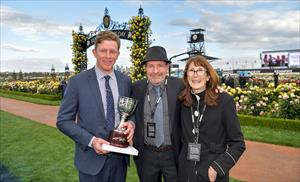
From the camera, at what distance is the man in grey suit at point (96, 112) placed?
3146 mm

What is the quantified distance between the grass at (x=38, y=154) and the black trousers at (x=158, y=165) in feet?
9.31

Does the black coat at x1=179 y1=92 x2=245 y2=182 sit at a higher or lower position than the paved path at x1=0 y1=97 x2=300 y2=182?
higher

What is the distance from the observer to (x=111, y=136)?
3094 millimetres

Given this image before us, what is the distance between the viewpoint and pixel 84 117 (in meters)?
3.20

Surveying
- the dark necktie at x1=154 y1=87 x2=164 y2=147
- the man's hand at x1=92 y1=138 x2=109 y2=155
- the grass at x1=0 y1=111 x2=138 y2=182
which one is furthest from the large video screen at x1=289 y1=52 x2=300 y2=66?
the man's hand at x1=92 y1=138 x2=109 y2=155

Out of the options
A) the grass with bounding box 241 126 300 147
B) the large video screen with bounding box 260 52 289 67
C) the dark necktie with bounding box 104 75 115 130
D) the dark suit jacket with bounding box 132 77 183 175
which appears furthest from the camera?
the large video screen with bounding box 260 52 289 67

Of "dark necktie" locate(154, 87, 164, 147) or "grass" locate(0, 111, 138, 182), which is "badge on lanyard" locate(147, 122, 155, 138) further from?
"grass" locate(0, 111, 138, 182)

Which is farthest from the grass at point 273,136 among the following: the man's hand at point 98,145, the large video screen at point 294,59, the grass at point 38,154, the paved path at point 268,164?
the large video screen at point 294,59

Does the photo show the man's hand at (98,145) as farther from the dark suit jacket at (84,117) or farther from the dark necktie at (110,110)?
the dark necktie at (110,110)

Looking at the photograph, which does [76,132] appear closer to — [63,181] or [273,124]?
[63,181]

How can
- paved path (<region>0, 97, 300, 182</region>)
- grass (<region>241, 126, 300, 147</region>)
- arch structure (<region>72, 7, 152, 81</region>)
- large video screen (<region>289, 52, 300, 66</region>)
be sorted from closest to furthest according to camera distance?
paved path (<region>0, 97, 300, 182</region>)
grass (<region>241, 126, 300, 147</region>)
arch structure (<region>72, 7, 152, 81</region>)
large video screen (<region>289, 52, 300, 66</region>)

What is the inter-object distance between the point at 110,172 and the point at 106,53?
1.15 m

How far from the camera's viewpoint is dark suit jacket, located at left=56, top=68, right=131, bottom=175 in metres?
3.12

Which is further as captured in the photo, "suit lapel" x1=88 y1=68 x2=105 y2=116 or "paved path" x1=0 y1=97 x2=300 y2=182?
"paved path" x1=0 y1=97 x2=300 y2=182
